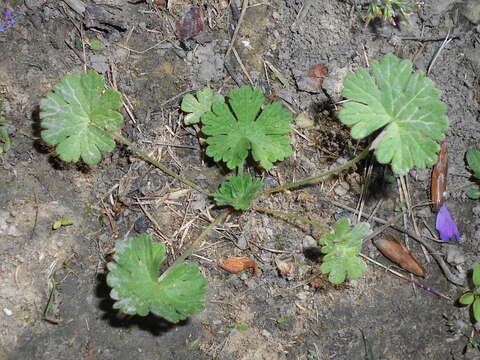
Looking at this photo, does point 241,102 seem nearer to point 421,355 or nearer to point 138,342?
point 138,342

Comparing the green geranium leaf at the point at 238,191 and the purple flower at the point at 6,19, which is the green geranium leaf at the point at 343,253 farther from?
the purple flower at the point at 6,19

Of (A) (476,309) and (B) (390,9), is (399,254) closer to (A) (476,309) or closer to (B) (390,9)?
(A) (476,309)

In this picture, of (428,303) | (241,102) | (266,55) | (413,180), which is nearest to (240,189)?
(241,102)

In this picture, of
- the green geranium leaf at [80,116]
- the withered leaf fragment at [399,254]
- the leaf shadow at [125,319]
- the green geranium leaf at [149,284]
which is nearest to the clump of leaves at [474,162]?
the withered leaf fragment at [399,254]

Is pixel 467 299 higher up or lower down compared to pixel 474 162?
lower down

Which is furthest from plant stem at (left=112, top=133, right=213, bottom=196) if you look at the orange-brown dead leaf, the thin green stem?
the orange-brown dead leaf

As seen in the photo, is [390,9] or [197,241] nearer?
[197,241]

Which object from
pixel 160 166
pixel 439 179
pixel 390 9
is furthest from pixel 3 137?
pixel 439 179
